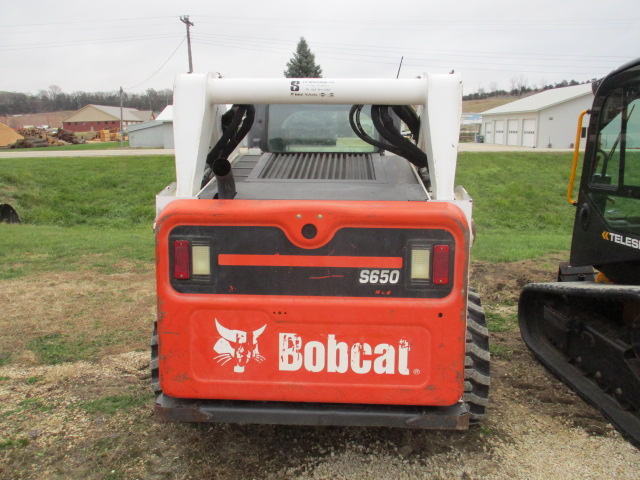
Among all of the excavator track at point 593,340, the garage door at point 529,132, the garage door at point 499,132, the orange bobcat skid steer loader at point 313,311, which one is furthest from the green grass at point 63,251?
the garage door at point 499,132

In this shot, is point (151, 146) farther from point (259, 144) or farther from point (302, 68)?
point (259, 144)

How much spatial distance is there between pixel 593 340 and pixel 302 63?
40.2 meters

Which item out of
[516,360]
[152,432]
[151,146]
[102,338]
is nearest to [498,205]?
[516,360]

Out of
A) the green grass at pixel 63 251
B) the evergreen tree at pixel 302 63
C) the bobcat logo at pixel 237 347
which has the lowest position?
the green grass at pixel 63 251

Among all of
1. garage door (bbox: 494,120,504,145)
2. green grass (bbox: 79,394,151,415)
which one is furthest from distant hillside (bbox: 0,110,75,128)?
green grass (bbox: 79,394,151,415)

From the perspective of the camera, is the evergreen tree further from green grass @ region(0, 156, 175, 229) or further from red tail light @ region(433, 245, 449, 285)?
red tail light @ region(433, 245, 449, 285)

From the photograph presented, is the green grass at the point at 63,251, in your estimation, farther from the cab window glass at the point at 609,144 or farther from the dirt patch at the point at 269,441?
the cab window glass at the point at 609,144

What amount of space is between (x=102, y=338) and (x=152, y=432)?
1.85 m

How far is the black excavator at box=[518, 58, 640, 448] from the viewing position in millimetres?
3375

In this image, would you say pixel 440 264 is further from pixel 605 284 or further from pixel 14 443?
pixel 14 443

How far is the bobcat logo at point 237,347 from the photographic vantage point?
270cm

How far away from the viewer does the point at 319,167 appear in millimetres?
4051

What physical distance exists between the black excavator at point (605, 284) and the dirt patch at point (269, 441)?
0.17 m

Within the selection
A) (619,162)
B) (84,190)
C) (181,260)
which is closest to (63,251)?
(181,260)
